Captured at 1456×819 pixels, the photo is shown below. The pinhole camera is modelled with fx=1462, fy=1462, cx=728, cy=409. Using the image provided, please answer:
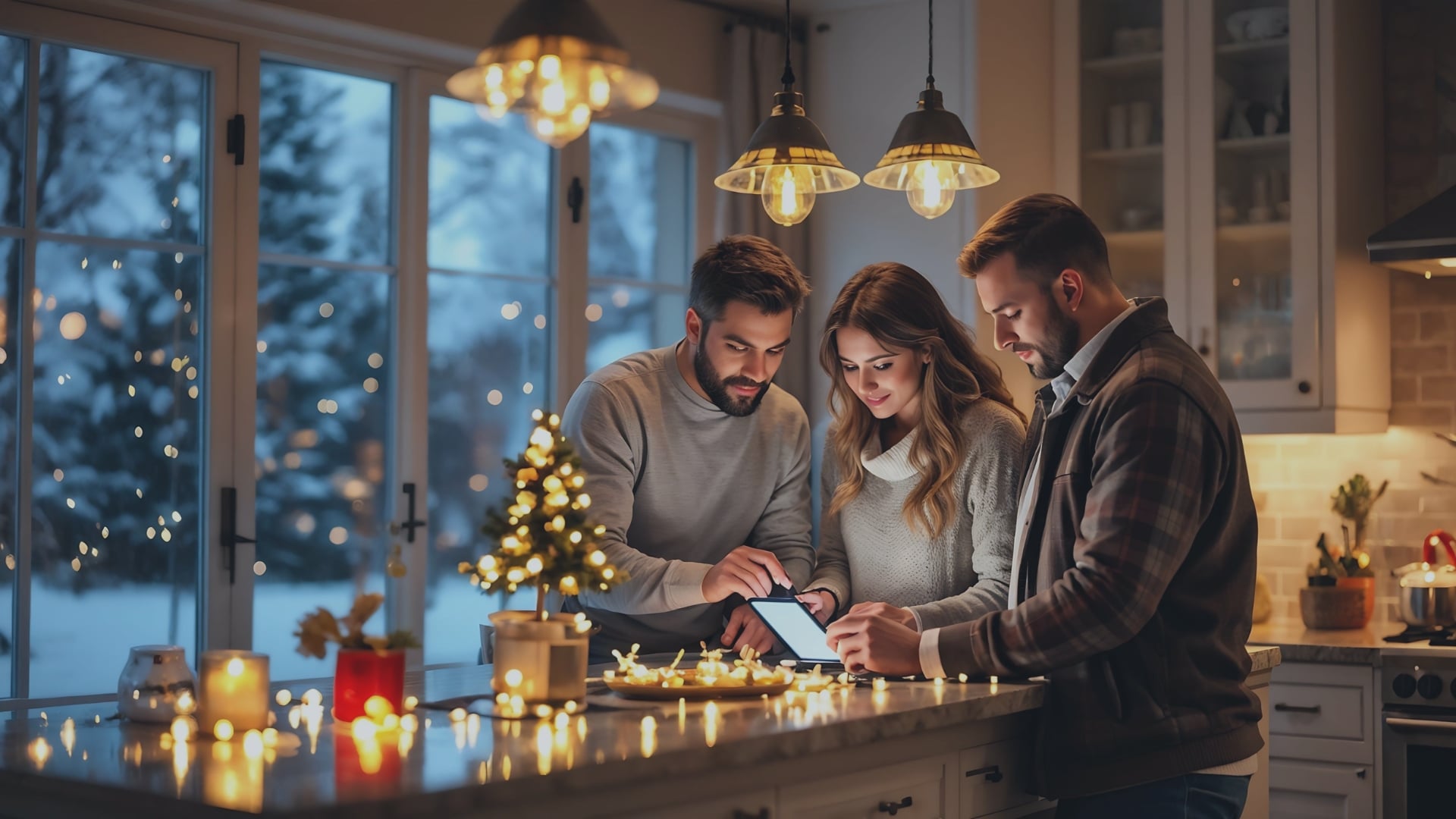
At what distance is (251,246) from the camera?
386 cm

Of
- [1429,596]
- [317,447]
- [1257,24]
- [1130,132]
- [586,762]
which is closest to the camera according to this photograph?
[586,762]

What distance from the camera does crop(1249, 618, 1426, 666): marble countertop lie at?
12.3ft

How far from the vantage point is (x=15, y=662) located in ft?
11.3

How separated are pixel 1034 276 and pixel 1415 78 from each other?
2.79 meters

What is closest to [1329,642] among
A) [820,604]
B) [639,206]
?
[820,604]

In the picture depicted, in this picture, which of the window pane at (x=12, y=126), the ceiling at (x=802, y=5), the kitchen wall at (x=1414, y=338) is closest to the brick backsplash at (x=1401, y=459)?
the kitchen wall at (x=1414, y=338)

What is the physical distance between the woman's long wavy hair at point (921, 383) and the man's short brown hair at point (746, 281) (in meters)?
0.10

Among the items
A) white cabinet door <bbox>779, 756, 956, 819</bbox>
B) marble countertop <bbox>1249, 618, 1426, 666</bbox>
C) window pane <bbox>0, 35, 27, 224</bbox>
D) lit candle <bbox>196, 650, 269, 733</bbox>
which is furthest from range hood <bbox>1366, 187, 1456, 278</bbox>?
window pane <bbox>0, 35, 27, 224</bbox>

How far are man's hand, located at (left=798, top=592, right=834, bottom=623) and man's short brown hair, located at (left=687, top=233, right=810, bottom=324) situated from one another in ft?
1.78

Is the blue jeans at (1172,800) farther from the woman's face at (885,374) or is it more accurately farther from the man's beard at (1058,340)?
the woman's face at (885,374)

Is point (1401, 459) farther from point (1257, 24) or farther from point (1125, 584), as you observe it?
point (1125, 584)

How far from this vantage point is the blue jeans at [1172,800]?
2107 millimetres

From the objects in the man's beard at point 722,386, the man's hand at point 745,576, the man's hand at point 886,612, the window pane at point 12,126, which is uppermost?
the window pane at point 12,126

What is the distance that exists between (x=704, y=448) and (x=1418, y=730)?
2.06 meters
